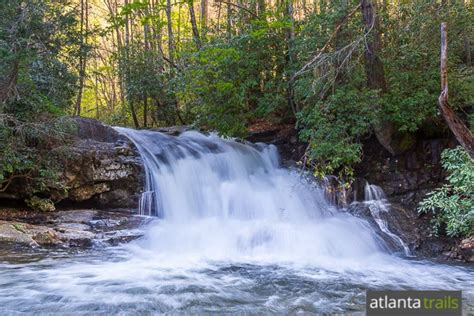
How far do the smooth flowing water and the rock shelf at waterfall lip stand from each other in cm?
36

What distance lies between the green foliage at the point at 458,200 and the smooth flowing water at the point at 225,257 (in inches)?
35.1

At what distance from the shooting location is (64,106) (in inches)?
325

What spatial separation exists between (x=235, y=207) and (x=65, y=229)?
383 centimetres

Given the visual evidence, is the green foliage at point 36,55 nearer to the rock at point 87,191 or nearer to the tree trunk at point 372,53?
the rock at point 87,191

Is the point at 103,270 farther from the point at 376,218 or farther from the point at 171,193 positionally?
the point at 376,218

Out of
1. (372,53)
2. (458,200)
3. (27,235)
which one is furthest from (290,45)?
(27,235)

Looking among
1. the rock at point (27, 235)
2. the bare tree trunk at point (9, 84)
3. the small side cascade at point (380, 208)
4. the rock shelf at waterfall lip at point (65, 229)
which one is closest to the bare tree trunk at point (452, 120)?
the small side cascade at point (380, 208)

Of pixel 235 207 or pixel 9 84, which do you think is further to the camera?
pixel 235 207

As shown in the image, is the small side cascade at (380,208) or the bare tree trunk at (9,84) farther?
the small side cascade at (380,208)

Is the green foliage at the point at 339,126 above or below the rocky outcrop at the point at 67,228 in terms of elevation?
above

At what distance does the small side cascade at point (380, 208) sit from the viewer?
7629mm

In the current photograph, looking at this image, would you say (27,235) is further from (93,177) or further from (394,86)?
(394,86)

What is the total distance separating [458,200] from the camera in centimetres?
699

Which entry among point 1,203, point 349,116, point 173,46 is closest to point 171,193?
point 1,203
